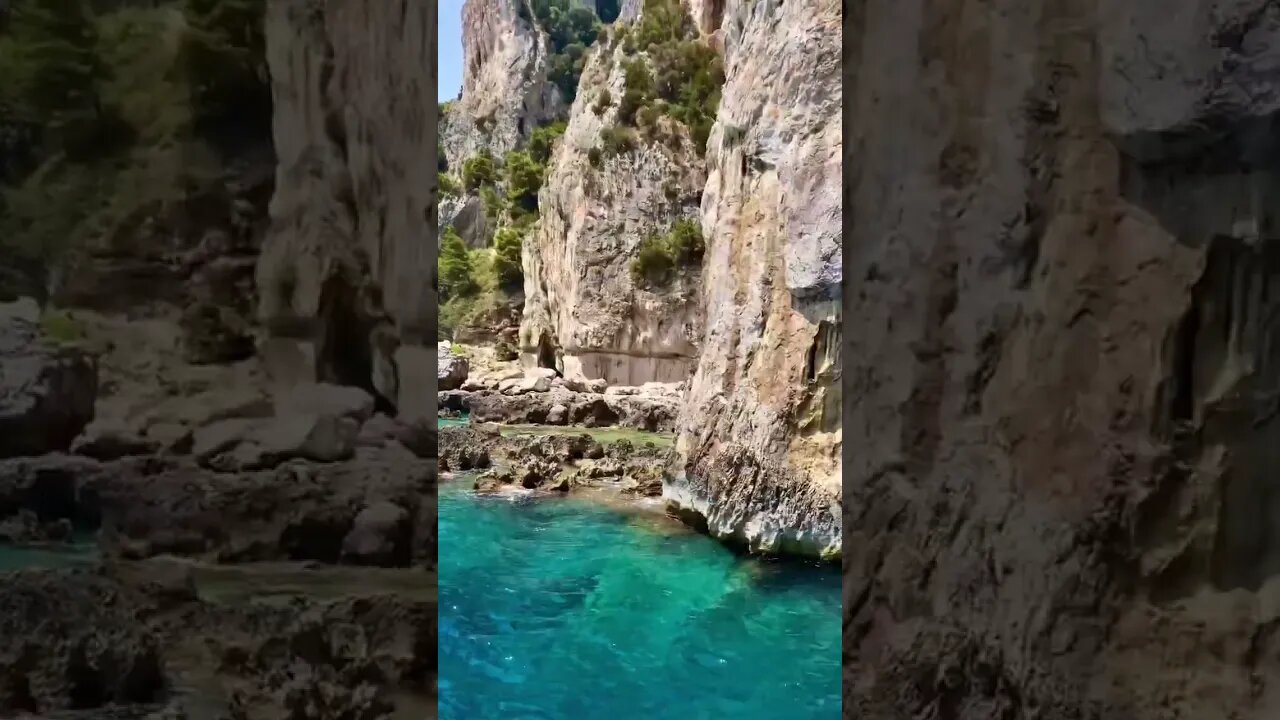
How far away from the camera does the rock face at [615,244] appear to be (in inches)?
713

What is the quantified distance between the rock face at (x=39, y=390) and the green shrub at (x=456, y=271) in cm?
2414

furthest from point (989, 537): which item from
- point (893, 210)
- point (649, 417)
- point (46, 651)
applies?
point (649, 417)

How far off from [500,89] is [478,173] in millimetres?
5491

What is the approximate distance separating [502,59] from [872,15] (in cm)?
3345

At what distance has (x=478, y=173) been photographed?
2853 centimetres

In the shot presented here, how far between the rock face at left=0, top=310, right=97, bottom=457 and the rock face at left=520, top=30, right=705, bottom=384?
1625cm

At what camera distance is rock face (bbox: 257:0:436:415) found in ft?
4.87

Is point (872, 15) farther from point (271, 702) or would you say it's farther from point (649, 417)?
point (649, 417)

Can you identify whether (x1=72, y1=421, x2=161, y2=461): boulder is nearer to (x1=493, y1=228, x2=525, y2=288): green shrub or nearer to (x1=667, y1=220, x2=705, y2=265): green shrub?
Result: (x1=667, y1=220, x2=705, y2=265): green shrub

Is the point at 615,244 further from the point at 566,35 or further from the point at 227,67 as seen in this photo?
the point at 566,35

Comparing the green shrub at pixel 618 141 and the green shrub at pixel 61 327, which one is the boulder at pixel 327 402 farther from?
the green shrub at pixel 618 141

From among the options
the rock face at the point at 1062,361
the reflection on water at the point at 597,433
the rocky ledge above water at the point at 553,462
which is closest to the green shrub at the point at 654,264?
the reflection on water at the point at 597,433

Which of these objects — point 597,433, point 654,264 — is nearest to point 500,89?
point 654,264

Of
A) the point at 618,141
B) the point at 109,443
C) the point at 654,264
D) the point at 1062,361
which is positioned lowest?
the point at 109,443
